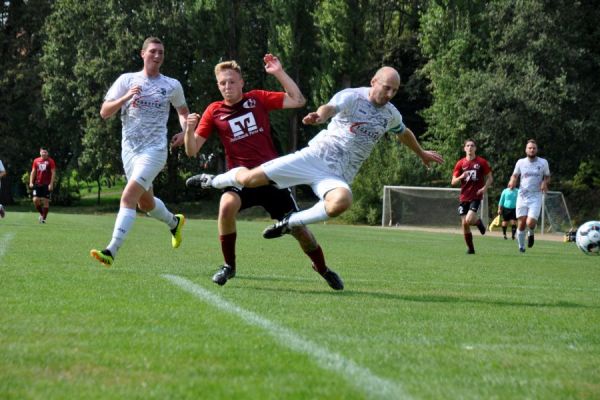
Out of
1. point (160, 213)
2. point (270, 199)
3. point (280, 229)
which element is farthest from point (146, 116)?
point (280, 229)

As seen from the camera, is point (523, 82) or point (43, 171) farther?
point (523, 82)

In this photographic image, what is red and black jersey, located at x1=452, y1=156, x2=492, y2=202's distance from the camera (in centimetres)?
1830

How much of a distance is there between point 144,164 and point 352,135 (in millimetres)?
2615

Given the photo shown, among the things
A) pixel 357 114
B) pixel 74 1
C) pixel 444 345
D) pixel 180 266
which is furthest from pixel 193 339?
pixel 74 1

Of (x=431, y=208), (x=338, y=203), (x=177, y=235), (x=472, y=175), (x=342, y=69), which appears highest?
(x=342, y=69)

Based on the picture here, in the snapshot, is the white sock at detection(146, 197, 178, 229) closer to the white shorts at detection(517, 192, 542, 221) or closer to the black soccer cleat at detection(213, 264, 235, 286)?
the black soccer cleat at detection(213, 264, 235, 286)

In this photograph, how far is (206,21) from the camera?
50500 millimetres

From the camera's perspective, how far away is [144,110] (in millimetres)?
10203

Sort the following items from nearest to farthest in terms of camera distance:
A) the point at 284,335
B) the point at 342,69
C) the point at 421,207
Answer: the point at 284,335 → the point at 421,207 → the point at 342,69

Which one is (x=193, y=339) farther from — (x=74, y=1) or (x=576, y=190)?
(x=74, y=1)

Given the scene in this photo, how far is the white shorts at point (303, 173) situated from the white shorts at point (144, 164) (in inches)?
79.4

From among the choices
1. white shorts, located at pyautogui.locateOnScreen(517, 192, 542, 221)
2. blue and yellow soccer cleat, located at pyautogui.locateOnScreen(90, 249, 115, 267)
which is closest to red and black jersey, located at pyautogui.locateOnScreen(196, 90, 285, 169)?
blue and yellow soccer cleat, located at pyautogui.locateOnScreen(90, 249, 115, 267)

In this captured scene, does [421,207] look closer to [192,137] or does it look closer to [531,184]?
[531,184]

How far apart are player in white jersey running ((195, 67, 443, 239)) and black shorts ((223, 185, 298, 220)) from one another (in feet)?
0.99
